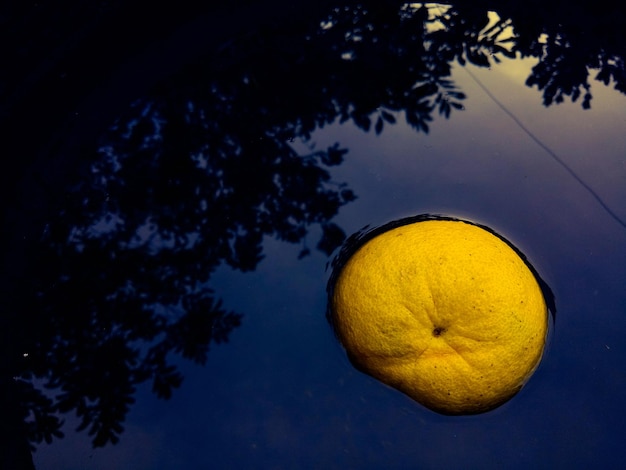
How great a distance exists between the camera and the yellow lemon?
76.0 inches

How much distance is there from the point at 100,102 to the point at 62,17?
0.53 metres

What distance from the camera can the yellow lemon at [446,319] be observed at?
1930 millimetres

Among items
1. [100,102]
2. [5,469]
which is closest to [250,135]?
[100,102]

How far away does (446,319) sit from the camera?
6.32 ft

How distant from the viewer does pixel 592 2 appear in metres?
3.31

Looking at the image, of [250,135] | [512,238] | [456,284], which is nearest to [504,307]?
[456,284]

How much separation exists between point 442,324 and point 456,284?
0.18 metres

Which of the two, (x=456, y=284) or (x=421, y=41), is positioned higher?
(x=421, y=41)

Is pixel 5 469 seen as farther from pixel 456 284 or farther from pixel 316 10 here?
pixel 316 10

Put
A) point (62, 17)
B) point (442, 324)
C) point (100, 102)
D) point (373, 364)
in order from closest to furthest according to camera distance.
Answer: point (442, 324)
point (373, 364)
point (62, 17)
point (100, 102)

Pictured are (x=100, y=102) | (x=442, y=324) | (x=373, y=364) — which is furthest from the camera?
(x=100, y=102)

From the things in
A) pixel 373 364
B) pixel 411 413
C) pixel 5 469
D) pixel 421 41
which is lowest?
pixel 5 469

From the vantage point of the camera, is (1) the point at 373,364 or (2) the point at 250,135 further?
(2) the point at 250,135

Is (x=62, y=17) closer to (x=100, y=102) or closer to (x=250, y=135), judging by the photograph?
(x=100, y=102)
